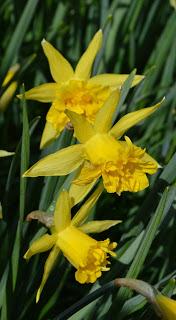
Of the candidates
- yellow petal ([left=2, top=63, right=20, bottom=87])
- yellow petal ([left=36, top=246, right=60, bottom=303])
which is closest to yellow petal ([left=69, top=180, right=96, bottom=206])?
yellow petal ([left=36, top=246, right=60, bottom=303])

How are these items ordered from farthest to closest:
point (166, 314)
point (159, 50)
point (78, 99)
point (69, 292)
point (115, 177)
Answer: point (159, 50), point (69, 292), point (78, 99), point (115, 177), point (166, 314)

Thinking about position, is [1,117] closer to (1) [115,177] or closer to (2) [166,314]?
(1) [115,177]

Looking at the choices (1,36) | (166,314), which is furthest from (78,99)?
(1,36)

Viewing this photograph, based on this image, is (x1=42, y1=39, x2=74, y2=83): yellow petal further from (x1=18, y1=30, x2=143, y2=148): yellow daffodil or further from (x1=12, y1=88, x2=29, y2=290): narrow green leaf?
(x1=12, y1=88, x2=29, y2=290): narrow green leaf

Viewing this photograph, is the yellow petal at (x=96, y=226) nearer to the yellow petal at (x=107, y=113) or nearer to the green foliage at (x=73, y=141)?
the green foliage at (x=73, y=141)

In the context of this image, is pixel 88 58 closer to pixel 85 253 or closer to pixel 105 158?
pixel 105 158

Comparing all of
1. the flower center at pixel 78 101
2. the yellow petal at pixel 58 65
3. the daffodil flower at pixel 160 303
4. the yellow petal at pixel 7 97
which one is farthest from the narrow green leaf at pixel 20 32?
the daffodil flower at pixel 160 303

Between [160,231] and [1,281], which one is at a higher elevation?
[160,231]
